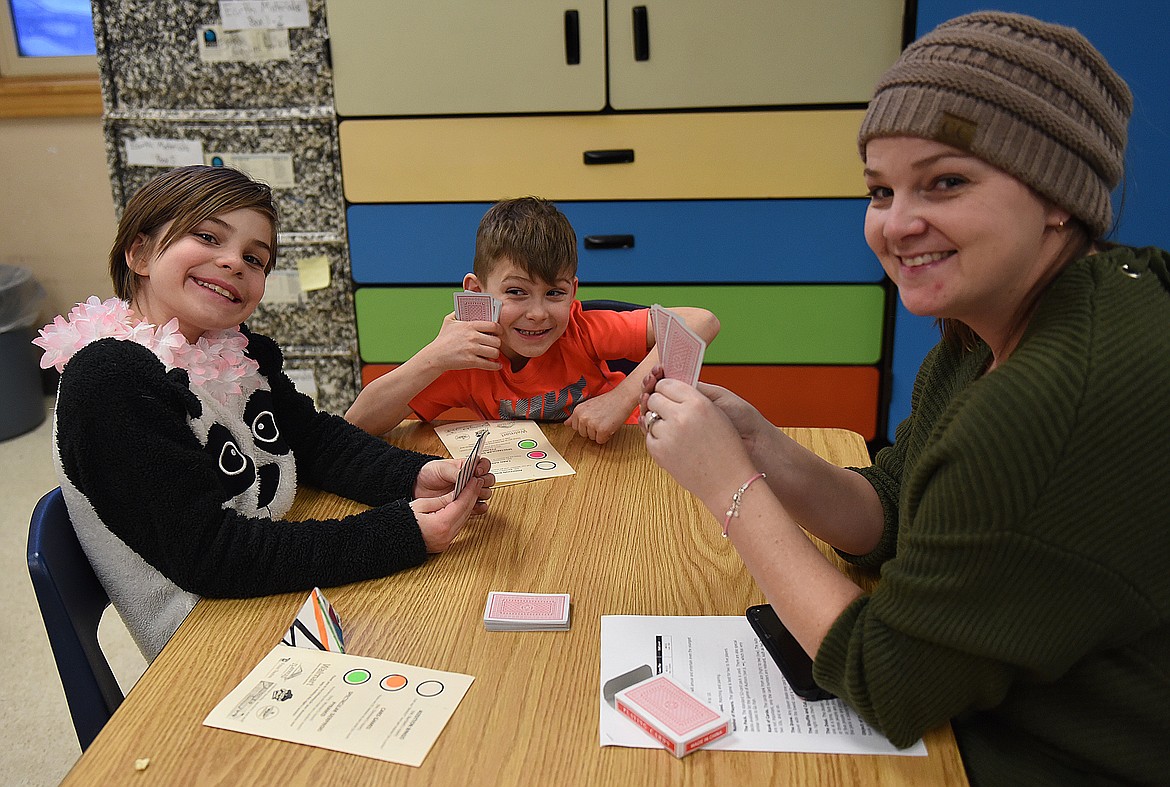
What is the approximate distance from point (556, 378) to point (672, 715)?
1181 mm

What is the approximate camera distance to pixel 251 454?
1.41 metres

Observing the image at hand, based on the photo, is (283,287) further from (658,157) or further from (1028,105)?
(1028,105)

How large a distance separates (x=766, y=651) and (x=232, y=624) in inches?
25.1

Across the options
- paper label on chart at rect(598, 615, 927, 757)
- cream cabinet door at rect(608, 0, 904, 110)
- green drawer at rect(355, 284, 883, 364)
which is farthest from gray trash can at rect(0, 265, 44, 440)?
paper label on chart at rect(598, 615, 927, 757)

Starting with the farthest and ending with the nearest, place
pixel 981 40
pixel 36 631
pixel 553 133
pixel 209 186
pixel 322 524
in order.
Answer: pixel 553 133
pixel 36 631
pixel 209 186
pixel 322 524
pixel 981 40

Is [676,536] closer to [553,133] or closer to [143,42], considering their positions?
[553,133]

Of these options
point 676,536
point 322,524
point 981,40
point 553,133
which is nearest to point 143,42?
point 553,133

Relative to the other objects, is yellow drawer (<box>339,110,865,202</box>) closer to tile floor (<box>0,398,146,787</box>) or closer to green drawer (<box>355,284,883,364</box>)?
green drawer (<box>355,284,883,364</box>)

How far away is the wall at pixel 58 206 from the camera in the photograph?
3.96m

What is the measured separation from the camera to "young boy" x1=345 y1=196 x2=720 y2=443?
5.89 feet

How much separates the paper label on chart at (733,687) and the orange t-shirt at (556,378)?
31.5 inches

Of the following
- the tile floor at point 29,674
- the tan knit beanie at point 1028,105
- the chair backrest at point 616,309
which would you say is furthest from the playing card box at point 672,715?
the tile floor at point 29,674

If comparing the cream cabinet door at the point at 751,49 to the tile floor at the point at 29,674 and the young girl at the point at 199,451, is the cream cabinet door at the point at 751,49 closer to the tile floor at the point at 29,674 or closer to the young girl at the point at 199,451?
the young girl at the point at 199,451

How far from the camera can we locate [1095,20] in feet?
7.34
